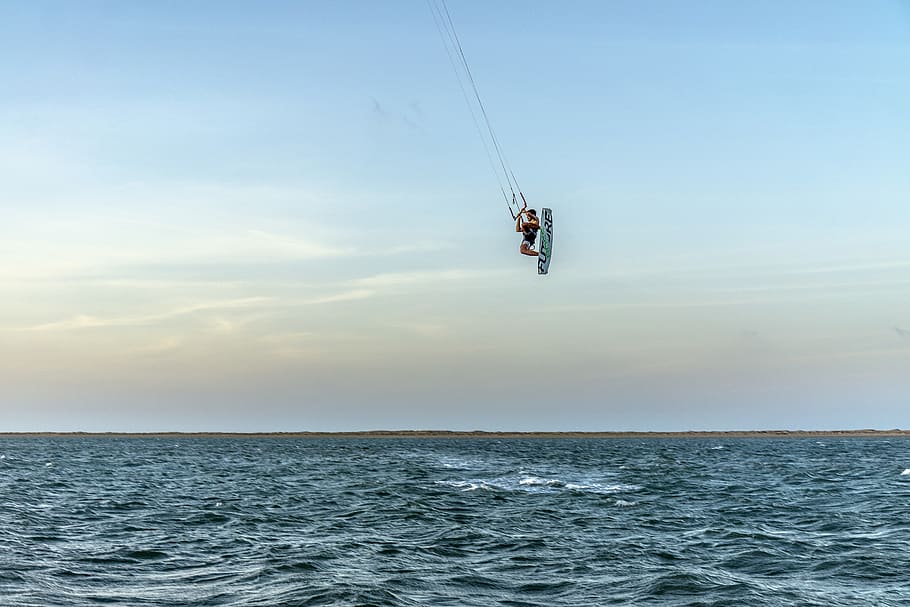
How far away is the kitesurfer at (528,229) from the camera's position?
28828 mm

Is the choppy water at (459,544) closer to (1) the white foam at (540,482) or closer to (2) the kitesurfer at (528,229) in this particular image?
(1) the white foam at (540,482)

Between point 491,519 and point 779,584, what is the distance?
13.2 meters

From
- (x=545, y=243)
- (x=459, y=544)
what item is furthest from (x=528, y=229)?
(x=459, y=544)

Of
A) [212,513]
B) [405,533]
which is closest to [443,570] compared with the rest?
[405,533]

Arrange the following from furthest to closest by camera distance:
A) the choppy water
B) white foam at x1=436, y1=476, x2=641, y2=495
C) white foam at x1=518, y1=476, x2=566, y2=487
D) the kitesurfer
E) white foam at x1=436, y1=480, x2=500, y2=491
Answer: white foam at x1=518, y1=476, x2=566, y2=487 → white foam at x1=436, y1=480, x2=500, y2=491 → white foam at x1=436, y1=476, x2=641, y2=495 → the kitesurfer → the choppy water

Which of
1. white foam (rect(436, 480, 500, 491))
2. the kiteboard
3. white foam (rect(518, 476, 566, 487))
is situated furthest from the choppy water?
the kiteboard

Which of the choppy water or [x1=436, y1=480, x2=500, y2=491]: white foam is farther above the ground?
[x1=436, y1=480, x2=500, y2=491]: white foam

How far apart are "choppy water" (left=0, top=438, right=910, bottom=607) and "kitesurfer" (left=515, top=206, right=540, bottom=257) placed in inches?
365

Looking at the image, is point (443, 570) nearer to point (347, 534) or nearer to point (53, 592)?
point (347, 534)

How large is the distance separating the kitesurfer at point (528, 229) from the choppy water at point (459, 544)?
9.27 m

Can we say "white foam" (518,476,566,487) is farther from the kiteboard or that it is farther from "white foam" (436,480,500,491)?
the kiteboard

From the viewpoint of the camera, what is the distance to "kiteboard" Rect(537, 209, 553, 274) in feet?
95.7

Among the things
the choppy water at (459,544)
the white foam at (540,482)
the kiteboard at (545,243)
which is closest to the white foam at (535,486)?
the white foam at (540,482)

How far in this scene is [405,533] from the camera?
2961cm
